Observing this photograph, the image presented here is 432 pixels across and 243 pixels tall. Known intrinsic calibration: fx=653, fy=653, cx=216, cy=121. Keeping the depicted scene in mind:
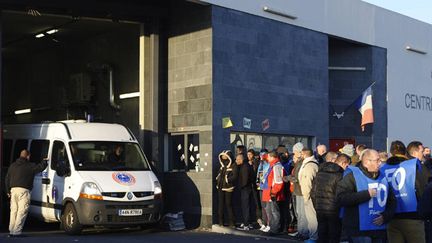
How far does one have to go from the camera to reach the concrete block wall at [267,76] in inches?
619

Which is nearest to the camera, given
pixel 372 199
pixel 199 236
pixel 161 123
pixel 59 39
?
pixel 372 199

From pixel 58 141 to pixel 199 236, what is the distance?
3.84m

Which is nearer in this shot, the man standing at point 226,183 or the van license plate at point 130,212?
the van license plate at point 130,212

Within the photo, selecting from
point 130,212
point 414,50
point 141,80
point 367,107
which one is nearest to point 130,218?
point 130,212

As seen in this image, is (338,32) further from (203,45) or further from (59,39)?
(59,39)

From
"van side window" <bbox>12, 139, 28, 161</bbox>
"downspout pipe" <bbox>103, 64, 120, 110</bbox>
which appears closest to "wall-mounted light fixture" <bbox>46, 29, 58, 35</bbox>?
"downspout pipe" <bbox>103, 64, 120, 110</bbox>

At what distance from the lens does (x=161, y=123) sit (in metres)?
17.0

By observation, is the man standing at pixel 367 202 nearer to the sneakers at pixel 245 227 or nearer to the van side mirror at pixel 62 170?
the sneakers at pixel 245 227

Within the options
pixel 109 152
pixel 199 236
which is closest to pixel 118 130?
pixel 109 152

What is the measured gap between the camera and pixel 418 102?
2264 centimetres

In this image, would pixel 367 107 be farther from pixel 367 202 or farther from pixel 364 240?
pixel 367 202

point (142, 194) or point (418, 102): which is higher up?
point (418, 102)

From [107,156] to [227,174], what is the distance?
8.86ft

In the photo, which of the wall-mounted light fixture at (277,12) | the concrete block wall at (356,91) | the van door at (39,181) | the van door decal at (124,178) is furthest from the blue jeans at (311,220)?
the concrete block wall at (356,91)
